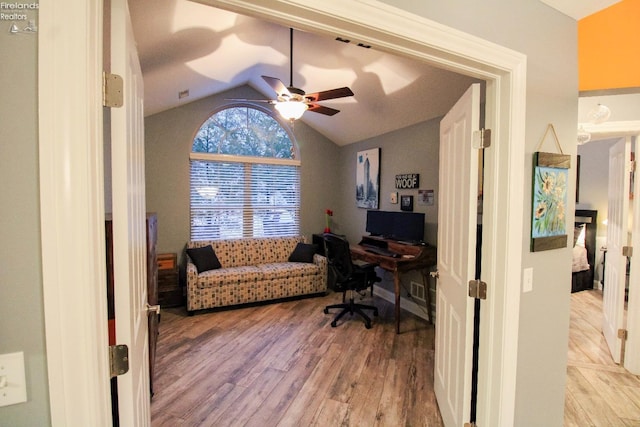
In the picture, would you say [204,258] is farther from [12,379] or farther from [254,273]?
[12,379]

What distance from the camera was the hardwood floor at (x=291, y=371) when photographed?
216 cm

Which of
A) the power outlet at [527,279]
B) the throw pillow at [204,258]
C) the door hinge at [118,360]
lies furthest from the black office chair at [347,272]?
the door hinge at [118,360]

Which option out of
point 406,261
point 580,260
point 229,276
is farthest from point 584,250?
point 229,276

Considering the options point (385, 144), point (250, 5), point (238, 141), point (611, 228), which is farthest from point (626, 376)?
point (238, 141)

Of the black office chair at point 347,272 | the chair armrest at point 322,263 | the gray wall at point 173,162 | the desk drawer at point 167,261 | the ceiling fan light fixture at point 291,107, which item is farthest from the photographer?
the chair armrest at point 322,263

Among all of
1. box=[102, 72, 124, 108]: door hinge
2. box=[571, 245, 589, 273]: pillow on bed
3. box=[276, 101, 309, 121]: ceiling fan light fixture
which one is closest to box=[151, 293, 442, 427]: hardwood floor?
box=[102, 72, 124, 108]: door hinge

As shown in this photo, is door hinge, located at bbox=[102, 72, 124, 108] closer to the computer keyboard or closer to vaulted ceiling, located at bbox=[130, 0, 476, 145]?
vaulted ceiling, located at bbox=[130, 0, 476, 145]

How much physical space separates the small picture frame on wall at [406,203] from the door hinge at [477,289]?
104 inches

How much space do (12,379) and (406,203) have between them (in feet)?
13.3

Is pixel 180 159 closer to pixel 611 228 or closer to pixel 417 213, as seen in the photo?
pixel 417 213

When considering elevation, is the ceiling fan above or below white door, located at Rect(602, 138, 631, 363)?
above

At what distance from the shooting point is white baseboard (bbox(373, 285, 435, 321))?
3.93 meters

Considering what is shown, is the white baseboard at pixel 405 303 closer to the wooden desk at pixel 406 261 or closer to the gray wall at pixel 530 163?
the wooden desk at pixel 406 261

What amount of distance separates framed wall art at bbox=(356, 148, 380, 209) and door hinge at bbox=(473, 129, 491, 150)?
10.2 feet
